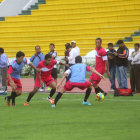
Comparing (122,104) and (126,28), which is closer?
(122,104)

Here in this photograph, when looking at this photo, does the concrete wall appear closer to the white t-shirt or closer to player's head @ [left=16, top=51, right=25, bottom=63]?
the white t-shirt

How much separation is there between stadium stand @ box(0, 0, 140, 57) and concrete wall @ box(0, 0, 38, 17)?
1.30 meters

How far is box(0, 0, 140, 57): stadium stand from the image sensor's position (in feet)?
99.8

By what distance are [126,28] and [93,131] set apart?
22.0 metres

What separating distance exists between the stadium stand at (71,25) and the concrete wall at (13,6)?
130 centimetres

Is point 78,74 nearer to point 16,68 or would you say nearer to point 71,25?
point 16,68

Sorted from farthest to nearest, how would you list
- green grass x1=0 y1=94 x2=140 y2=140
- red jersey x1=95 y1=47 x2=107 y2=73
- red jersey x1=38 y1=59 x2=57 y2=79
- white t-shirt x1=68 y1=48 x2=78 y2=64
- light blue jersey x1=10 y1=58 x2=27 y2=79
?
white t-shirt x1=68 y1=48 x2=78 y2=64 < red jersey x1=95 y1=47 x2=107 y2=73 < red jersey x1=38 y1=59 x2=57 y2=79 < light blue jersey x1=10 y1=58 x2=27 y2=79 < green grass x1=0 y1=94 x2=140 y2=140

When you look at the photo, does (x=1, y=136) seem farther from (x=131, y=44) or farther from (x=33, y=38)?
(x=33, y=38)

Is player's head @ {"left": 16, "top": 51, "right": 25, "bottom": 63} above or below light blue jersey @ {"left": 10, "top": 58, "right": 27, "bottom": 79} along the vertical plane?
above

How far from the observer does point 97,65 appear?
15.6 metres

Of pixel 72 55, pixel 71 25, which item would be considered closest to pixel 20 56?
pixel 72 55

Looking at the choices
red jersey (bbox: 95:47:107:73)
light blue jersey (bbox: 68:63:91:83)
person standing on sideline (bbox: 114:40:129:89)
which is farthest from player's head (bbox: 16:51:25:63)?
person standing on sideline (bbox: 114:40:129:89)

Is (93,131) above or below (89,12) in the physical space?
below

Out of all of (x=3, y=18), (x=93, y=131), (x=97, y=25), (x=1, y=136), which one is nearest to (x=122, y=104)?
(x=93, y=131)
